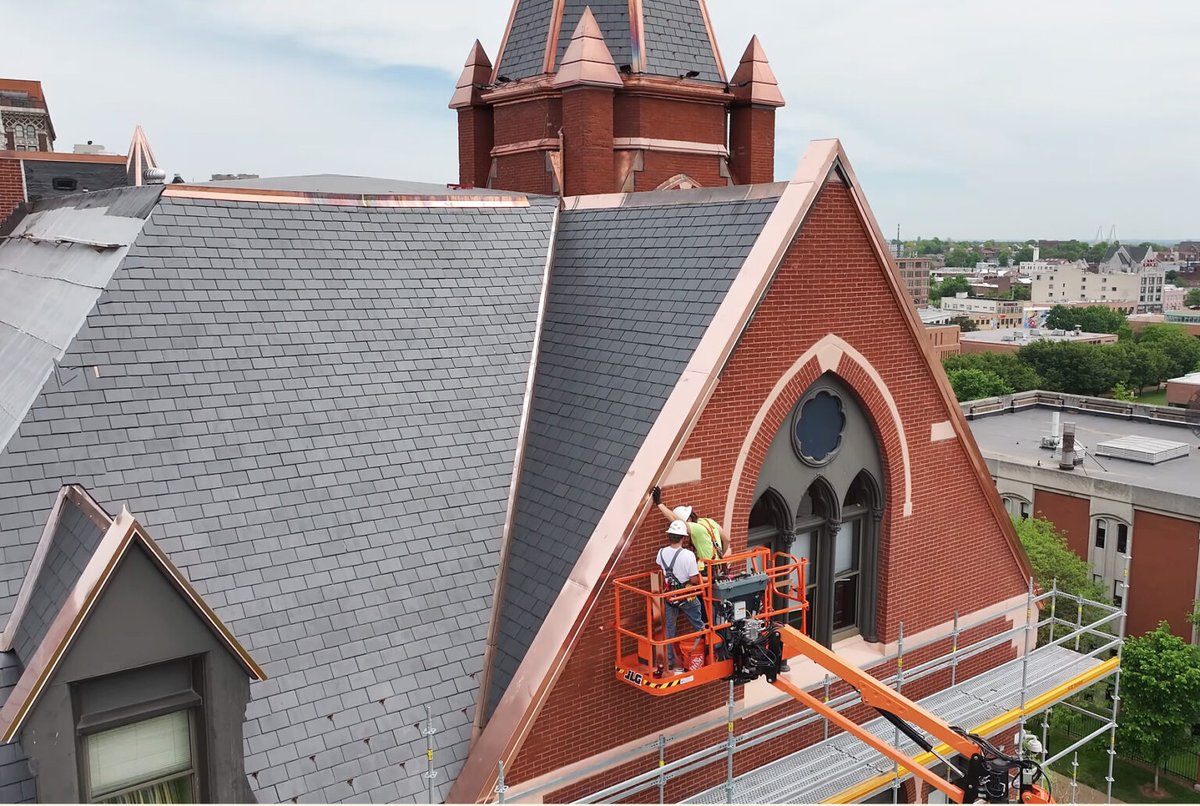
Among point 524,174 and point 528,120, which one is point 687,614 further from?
point 528,120

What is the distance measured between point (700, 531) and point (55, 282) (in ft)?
32.7

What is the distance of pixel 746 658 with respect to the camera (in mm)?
11359

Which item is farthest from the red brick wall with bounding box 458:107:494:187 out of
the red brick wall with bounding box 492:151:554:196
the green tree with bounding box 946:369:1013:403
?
the green tree with bounding box 946:369:1013:403

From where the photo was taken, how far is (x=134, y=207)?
13562mm

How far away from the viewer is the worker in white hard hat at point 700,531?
11.4 metres

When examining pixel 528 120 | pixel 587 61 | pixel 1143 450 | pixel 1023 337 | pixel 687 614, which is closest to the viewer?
pixel 687 614

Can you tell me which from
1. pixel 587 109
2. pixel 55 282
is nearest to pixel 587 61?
pixel 587 109

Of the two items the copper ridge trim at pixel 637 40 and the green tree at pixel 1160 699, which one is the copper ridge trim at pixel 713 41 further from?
the green tree at pixel 1160 699

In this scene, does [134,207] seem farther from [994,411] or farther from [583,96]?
[994,411]

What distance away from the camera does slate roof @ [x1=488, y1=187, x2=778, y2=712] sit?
465 inches

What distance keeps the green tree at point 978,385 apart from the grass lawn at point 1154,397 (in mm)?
37373

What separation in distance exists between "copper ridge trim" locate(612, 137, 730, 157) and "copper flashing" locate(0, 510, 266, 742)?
1490cm

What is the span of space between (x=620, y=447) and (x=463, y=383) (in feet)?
9.10

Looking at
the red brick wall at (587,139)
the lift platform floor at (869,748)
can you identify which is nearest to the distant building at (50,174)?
the red brick wall at (587,139)
